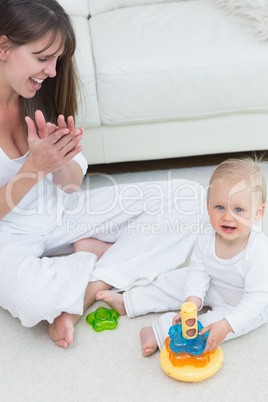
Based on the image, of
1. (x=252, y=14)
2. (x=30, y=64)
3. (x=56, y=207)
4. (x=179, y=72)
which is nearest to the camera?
(x=30, y=64)

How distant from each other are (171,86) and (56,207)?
1.96 feet

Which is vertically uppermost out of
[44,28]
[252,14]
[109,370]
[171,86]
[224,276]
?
[44,28]

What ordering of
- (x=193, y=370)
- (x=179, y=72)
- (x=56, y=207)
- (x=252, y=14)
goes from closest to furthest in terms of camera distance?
(x=193, y=370) < (x=56, y=207) < (x=179, y=72) < (x=252, y=14)

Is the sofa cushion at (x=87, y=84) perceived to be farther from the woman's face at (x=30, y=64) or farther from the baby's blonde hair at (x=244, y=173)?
the baby's blonde hair at (x=244, y=173)

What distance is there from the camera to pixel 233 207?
45.3 inches

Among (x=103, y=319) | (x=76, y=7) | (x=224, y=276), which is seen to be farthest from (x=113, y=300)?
(x=76, y=7)

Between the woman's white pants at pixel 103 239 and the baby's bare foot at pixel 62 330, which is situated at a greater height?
the woman's white pants at pixel 103 239

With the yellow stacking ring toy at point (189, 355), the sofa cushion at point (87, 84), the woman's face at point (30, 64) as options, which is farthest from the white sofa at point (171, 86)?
the yellow stacking ring toy at point (189, 355)

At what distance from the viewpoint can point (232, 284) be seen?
4.10ft

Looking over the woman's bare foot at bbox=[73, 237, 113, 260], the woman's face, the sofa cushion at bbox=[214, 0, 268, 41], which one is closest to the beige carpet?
the woman's bare foot at bbox=[73, 237, 113, 260]

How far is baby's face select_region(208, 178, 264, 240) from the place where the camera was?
114cm

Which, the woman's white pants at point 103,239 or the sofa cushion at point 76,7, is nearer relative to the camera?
the woman's white pants at point 103,239

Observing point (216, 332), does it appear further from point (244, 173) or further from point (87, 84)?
point (87, 84)

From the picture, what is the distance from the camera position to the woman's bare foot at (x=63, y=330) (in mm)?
1233
